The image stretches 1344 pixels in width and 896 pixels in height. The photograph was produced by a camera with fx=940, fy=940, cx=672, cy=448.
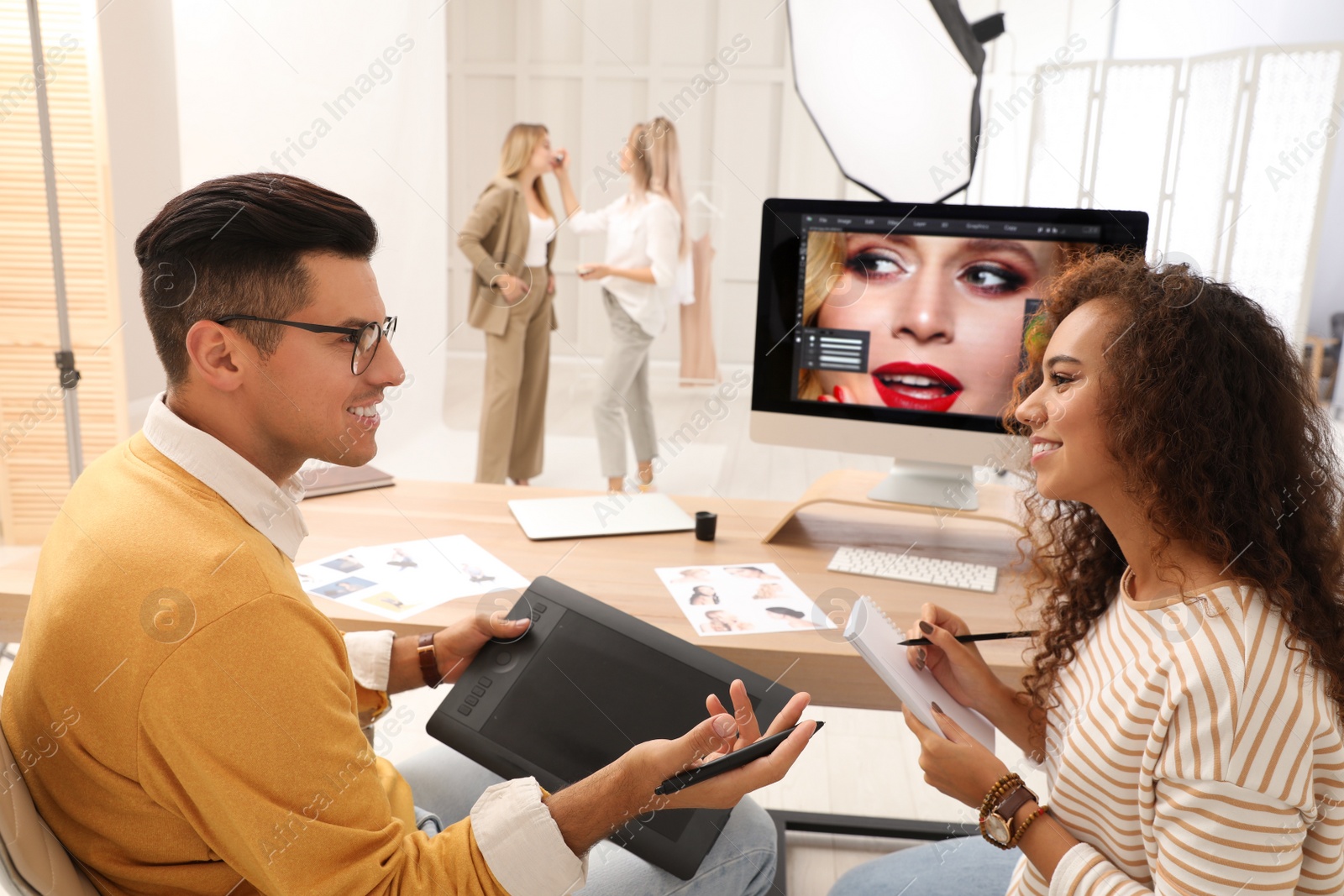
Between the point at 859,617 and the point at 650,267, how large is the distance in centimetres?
327

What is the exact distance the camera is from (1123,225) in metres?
1.66

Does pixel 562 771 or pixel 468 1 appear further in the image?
pixel 468 1

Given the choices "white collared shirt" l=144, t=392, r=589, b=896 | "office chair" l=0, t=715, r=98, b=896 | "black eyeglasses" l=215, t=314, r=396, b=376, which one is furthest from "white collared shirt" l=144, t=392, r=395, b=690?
"office chair" l=0, t=715, r=98, b=896

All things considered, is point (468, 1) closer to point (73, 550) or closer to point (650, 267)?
point (650, 267)

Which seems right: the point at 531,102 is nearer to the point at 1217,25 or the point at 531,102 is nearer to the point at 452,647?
the point at 1217,25

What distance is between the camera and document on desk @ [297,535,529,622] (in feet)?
4.88

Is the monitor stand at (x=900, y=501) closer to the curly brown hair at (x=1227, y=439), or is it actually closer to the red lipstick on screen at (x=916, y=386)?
the red lipstick on screen at (x=916, y=386)

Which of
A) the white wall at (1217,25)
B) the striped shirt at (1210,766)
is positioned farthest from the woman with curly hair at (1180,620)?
the white wall at (1217,25)

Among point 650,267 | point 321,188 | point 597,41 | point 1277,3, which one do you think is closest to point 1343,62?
point 1277,3

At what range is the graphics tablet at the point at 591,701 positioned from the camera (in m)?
A: 1.12

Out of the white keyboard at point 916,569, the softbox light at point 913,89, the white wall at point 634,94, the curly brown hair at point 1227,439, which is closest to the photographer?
the curly brown hair at point 1227,439

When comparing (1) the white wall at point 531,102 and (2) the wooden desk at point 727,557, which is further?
(1) the white wall at point 531,102

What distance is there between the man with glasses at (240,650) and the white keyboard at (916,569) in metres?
0.67

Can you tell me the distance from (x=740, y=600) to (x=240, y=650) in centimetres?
86
